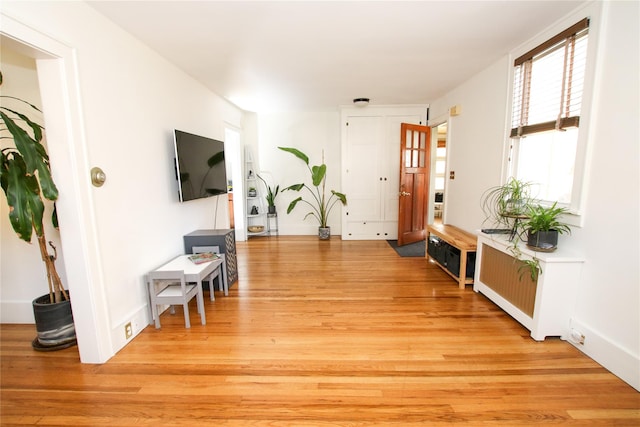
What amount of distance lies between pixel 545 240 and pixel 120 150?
323cm

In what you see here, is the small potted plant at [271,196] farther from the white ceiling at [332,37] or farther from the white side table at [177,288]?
the white side table at [177,288]

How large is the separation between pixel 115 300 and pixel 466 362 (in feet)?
8.14

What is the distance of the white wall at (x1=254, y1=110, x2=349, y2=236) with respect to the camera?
525cm

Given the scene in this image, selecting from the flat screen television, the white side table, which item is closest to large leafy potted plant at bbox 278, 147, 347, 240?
the flat screen television

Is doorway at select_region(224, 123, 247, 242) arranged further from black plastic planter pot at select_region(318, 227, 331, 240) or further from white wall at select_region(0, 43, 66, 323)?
white wall at select_region(0, 43, 66, 323)

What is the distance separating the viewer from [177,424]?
139 cm

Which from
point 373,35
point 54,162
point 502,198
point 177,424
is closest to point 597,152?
point 502,198

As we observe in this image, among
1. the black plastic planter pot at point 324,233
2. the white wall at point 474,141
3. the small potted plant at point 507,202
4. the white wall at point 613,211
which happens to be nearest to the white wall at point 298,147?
the black plastic planter pot at point 324,233

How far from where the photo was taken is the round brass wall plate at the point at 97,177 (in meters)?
1.80

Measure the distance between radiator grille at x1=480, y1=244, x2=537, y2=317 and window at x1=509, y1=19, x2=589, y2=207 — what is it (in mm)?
601

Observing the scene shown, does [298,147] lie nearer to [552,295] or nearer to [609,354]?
[552,295]

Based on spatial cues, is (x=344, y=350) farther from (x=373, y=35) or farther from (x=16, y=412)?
(x=373, y=35)

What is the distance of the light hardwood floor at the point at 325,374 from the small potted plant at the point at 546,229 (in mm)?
710

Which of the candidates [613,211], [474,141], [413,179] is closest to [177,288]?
[613,211]
